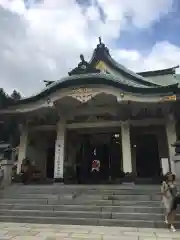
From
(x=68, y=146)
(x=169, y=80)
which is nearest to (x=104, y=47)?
(x=169, y=80)

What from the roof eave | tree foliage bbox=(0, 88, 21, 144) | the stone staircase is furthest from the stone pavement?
tree foliage bbox=(0, 88, 21, 144)

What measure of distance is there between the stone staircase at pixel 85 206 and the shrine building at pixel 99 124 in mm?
2525

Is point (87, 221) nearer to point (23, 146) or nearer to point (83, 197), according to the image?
point (83, 197)

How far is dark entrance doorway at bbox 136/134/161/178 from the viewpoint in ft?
43.8

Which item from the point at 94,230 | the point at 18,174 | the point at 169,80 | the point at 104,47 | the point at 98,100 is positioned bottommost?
the point at 94,230

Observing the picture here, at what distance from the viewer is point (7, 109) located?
12508mm

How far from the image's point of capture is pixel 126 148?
11375 mm

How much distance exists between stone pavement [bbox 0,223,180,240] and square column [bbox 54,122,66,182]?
521 cm

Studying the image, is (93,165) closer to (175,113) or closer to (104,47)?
(175,113)

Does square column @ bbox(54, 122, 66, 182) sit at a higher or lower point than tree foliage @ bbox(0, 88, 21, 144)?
lower

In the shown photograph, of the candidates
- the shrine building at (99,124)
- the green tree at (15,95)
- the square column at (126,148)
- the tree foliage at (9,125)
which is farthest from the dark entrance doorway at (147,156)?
the green tree at (15,95)

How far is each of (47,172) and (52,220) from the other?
7.93 m

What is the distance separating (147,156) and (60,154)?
5.13 meters

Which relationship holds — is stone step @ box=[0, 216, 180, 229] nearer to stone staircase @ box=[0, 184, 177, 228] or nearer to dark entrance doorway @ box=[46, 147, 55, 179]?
stone staircase @ box=[0, 184, 177, 228]
